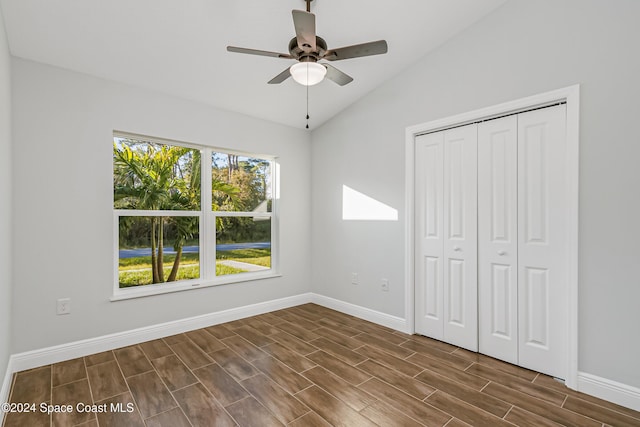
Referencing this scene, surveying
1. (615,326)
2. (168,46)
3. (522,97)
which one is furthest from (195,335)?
(522,97)

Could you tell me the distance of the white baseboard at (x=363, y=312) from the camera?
3.39 m

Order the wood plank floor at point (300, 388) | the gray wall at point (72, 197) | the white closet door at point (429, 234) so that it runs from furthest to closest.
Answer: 1. the white closet door at point (429, 234)
2. the gray wall at point (72, 197)
3. the wood plank floor at point (300, 388)

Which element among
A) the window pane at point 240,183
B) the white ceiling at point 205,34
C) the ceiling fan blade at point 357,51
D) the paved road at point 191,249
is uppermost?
the white ceiling at point 205,34

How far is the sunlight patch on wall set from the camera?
3.55 m

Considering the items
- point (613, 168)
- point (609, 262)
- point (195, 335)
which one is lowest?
point (195, 335)

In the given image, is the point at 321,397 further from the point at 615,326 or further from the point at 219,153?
the point at 219,153

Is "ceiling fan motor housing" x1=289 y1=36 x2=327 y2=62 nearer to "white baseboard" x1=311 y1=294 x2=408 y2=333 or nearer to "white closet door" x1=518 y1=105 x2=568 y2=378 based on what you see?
"white closet door" x1=518 y1=105 x2=568 y2=378

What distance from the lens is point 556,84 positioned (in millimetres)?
2357

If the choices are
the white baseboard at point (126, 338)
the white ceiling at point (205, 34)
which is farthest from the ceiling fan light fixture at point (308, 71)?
the white baseboard at point (126, 338)

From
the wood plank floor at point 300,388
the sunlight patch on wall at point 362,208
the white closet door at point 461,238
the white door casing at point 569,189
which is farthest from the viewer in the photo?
the sunlight patch on wall at point 362,208

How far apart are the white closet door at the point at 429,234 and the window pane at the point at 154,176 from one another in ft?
8.09

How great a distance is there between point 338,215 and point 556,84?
2547 mm

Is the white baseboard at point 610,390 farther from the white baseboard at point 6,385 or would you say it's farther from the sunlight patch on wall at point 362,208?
Result: the white baseboard at point 6,385

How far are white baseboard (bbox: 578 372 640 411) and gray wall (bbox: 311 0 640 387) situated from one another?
4cm
